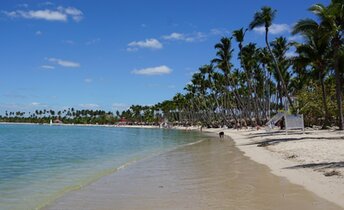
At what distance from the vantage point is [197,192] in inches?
451

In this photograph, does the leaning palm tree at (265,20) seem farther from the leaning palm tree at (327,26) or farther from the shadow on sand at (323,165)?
the shadow on sand at (323,165)

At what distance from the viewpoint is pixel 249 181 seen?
12.9m

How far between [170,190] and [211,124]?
94.2 metres

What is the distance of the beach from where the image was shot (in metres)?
9.54

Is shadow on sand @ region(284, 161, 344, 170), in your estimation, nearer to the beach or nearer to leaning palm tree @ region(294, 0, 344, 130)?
the beach

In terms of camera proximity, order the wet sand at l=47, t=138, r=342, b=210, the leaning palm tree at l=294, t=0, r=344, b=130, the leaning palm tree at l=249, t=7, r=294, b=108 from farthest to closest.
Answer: the leaning palm tree at l=249, t=7, r=294, b=108 < the leaning palm tree at l=294, t=0, r=344, b=130 < the wet sand at l=47, t=138, r=342, b=210

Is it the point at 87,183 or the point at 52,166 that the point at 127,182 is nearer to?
the point at 87,183

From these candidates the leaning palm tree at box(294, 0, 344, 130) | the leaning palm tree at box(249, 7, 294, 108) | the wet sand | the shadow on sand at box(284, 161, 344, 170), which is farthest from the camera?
the leaning palm tree at box(249, 7, 294, 108)

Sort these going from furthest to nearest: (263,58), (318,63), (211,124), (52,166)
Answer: (211,124), (263,58), (318,63), (52,166)

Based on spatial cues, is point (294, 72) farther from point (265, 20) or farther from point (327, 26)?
point (327, 26)

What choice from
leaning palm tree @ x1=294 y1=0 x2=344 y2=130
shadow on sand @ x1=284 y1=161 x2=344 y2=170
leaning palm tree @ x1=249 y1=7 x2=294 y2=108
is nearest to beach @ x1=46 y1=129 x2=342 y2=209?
shadow on sand @ x1=284 y1=161 x2=344 y2=170

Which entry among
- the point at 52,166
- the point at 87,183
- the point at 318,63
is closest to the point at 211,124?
the point at 318,63

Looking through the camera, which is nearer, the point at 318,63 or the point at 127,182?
the point at 127,182

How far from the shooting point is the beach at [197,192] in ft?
31.3
